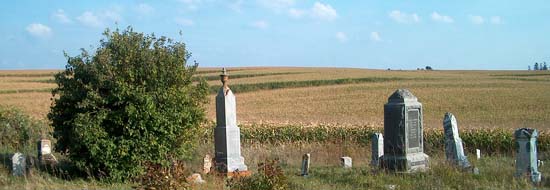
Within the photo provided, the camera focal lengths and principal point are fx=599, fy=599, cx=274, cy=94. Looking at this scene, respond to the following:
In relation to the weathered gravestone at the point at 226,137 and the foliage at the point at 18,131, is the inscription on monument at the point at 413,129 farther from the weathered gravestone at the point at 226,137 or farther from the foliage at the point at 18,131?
the foliage at the point at 18,131

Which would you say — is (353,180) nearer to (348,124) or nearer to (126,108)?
(126,108)

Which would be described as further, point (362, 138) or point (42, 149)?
point (362, 138)

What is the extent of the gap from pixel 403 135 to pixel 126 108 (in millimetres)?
5386

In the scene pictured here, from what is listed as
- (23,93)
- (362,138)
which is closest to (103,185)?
(362,138)

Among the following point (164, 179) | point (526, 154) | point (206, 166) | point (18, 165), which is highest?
point (164, 179)

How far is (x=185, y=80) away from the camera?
1209 cm

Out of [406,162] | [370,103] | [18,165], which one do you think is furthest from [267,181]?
[370,103]

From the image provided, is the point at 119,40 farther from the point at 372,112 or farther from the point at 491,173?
the point at 372,112

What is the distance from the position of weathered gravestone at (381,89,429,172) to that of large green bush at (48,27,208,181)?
386 centimetres

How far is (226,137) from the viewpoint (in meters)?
12.3

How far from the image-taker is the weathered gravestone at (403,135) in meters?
11.9

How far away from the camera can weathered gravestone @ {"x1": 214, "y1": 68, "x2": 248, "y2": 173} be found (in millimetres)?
12227

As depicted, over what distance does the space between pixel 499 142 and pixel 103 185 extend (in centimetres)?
1268

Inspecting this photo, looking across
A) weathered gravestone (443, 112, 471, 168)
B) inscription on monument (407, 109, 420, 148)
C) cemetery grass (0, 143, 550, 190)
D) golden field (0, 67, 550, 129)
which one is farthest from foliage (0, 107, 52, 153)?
weathered gravestone (443, 112, 471, 168)
